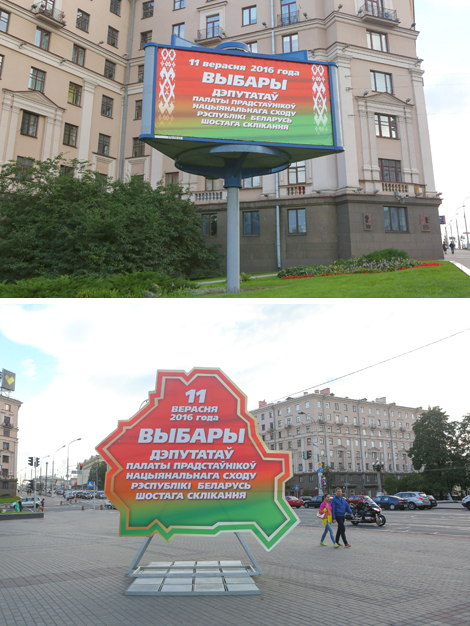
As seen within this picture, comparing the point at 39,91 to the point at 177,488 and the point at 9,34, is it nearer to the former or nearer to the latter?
the point at 9,34

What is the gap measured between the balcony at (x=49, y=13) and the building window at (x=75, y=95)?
4.24 meters

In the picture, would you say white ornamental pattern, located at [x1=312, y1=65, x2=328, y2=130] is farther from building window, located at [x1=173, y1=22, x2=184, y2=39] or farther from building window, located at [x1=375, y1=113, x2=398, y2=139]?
building window, located at [x1=173, y1=22, x2=184, y2=39]

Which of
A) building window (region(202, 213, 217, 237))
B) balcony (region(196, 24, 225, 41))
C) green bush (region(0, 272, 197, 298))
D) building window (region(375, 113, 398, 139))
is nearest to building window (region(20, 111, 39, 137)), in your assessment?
building window (region(202, 213, 217, 237))

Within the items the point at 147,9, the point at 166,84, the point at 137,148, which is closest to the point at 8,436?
the point at 137,148

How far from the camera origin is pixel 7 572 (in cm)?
969

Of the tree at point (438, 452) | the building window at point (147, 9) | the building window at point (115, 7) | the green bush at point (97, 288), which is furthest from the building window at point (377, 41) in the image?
the tree at point (438, 452)

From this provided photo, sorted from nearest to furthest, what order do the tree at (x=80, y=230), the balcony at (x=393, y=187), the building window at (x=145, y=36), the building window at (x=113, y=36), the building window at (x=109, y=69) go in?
the tree at (x=80, y=230), the balcony at (x=393, y=187), the building window at (x=109, y=69), the building window at (x=113, y=36), the building window at (x=145, y=36)

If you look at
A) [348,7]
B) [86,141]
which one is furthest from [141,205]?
[348,7]

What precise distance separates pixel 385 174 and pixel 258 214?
384 inches

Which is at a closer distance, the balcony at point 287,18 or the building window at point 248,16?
the balcony at point 287,18

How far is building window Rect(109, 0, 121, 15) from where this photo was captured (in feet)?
137

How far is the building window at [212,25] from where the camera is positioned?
39312 mm

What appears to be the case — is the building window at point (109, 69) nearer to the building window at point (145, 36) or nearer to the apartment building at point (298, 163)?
the apartment building at point (298, 163)

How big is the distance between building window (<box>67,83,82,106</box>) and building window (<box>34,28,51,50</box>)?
3064mm
